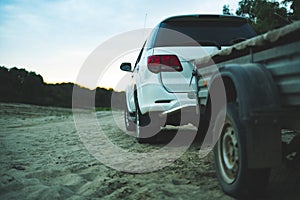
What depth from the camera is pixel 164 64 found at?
4.38 meters

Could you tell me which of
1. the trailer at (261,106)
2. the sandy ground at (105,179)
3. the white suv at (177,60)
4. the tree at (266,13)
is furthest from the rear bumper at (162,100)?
the tree at (266,13)

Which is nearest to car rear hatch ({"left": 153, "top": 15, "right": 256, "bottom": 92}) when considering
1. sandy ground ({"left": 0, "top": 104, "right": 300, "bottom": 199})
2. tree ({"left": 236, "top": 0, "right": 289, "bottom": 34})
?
sandy ground ({"left": 0, "top": 104, "right": 300, "bottom": 199})

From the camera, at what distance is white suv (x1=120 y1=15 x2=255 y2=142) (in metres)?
4.26

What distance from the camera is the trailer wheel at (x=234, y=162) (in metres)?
A: 2.26

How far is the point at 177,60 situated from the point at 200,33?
2.06 ft

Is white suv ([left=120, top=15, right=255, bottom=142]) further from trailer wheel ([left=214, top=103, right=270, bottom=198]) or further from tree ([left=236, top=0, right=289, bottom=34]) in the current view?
tree ([left=236, top=0, right=289, bottom=34])

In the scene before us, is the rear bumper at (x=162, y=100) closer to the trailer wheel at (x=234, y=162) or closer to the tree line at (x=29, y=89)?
the trailer wheel at (x=234, y=162)

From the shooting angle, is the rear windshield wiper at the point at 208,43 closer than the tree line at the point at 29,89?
Yes

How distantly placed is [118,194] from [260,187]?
1.21 m

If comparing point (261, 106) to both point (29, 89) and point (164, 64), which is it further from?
point (29, 89)

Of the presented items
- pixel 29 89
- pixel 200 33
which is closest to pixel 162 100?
pixel 200 33

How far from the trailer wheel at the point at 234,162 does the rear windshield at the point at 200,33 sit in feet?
6.74

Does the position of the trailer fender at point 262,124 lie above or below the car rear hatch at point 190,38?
below

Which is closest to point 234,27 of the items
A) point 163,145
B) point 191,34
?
point 191,34
